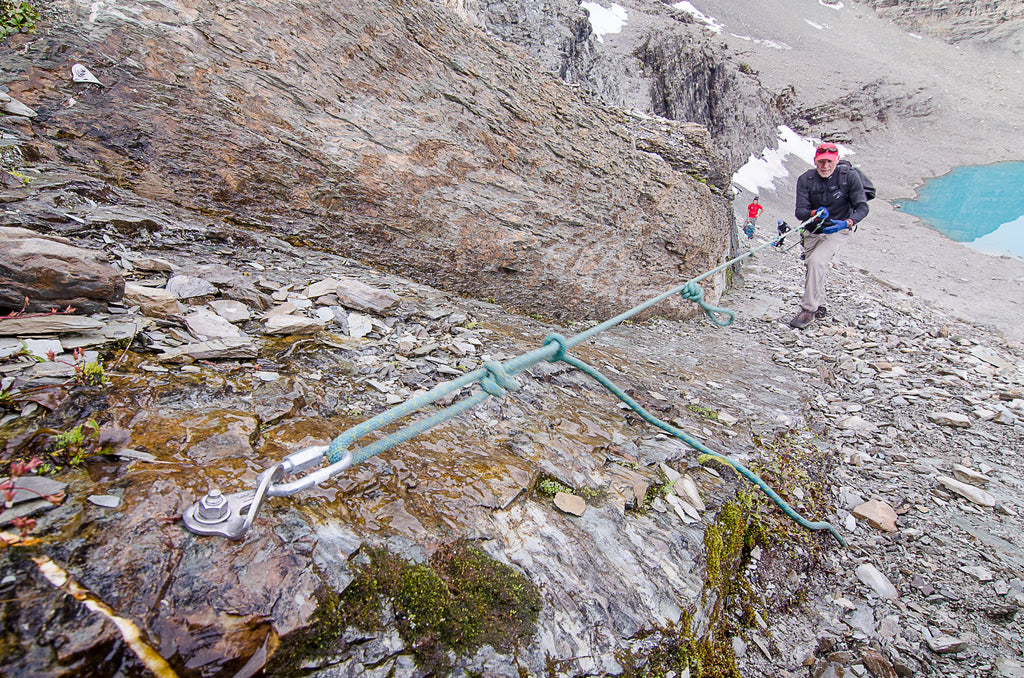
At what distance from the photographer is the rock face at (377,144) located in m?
3.12

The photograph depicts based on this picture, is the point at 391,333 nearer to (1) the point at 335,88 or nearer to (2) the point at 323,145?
(2) the point at 323,145

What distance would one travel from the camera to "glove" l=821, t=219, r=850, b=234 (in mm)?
5961

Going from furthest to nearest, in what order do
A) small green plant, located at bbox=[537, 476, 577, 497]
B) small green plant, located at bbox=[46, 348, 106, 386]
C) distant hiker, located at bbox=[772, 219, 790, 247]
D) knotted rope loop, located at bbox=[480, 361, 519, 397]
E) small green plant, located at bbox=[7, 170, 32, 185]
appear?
distant hiker, located at bbox=[772, 219, 790, 247] → small green plant, located at bbox=[7, 170, 32, 185] → small green plant, located at bbox=[537, 476, 577, 497] → knotted rope loop, located at bbox=[480, 361, 519, 397] → small green plant, located at bbox=[46, 348, 106, 386]

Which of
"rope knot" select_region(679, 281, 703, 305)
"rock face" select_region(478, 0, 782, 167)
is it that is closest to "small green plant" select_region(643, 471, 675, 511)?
"rope knot" select_region(679, 281, 703, 305)

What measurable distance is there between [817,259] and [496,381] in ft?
20.7

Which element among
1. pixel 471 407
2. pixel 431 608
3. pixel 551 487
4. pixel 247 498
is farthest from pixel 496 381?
pixel 247 498

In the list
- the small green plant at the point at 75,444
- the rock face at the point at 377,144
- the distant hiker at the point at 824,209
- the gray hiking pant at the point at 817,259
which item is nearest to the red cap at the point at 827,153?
the distant hiker at the point at 824,209

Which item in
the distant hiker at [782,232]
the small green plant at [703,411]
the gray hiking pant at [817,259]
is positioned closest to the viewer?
the small green plant at [703,411]

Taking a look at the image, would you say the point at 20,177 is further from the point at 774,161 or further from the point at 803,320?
the point at 774,161

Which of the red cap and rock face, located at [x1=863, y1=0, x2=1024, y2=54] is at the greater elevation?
rock face, located at [x1=863, y1=0, x2=1024, y2=54]

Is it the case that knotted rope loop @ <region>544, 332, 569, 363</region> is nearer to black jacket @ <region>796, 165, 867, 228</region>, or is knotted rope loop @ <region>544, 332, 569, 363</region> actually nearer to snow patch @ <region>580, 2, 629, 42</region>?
black jacket @ <region>796, 165, 867, 228</region>

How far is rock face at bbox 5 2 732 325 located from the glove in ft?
6.95

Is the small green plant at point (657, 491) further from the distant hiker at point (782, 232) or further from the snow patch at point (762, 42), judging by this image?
the snow patch at point (762, 42)

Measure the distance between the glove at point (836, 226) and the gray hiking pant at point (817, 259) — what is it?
0.09m
